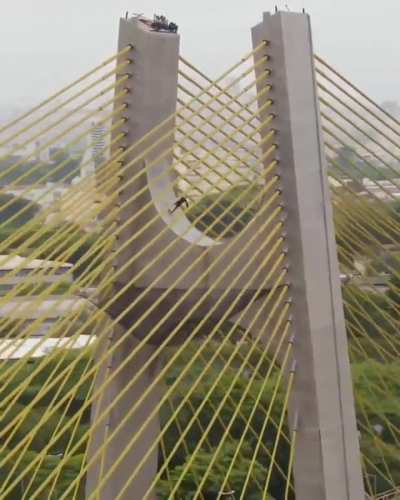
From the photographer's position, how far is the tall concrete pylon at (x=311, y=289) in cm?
473

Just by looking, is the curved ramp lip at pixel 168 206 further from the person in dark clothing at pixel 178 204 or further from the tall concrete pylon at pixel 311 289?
the tall concrete pylon at pixel 311 289

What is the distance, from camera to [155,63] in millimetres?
5133

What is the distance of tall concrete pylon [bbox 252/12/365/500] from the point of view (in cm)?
473

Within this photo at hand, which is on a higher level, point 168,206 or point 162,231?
point 168,206

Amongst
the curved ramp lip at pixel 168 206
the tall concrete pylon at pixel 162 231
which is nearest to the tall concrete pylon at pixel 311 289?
the tall concrete pylon at pixel 162 231

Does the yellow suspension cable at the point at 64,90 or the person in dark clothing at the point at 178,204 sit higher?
the yellow suspension cable at the point at 64,90

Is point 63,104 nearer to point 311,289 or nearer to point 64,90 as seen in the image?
point 64,90

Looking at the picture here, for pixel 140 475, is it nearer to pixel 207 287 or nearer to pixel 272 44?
pixel 207 287

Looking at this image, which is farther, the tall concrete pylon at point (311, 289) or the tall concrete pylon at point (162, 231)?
the tall concrete pylon at point (162, 231)

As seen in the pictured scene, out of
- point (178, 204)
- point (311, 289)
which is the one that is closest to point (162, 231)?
point (178, 204)

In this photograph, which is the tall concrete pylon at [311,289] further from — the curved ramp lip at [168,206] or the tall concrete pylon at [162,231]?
the curved ramp lip at [168,206]

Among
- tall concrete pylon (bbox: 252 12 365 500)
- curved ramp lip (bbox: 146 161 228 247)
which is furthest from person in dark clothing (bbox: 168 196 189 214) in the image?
tall concrete pylon (bbox: 252 12 365 500)

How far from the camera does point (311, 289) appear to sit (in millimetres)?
4762

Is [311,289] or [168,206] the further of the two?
[168,206]
